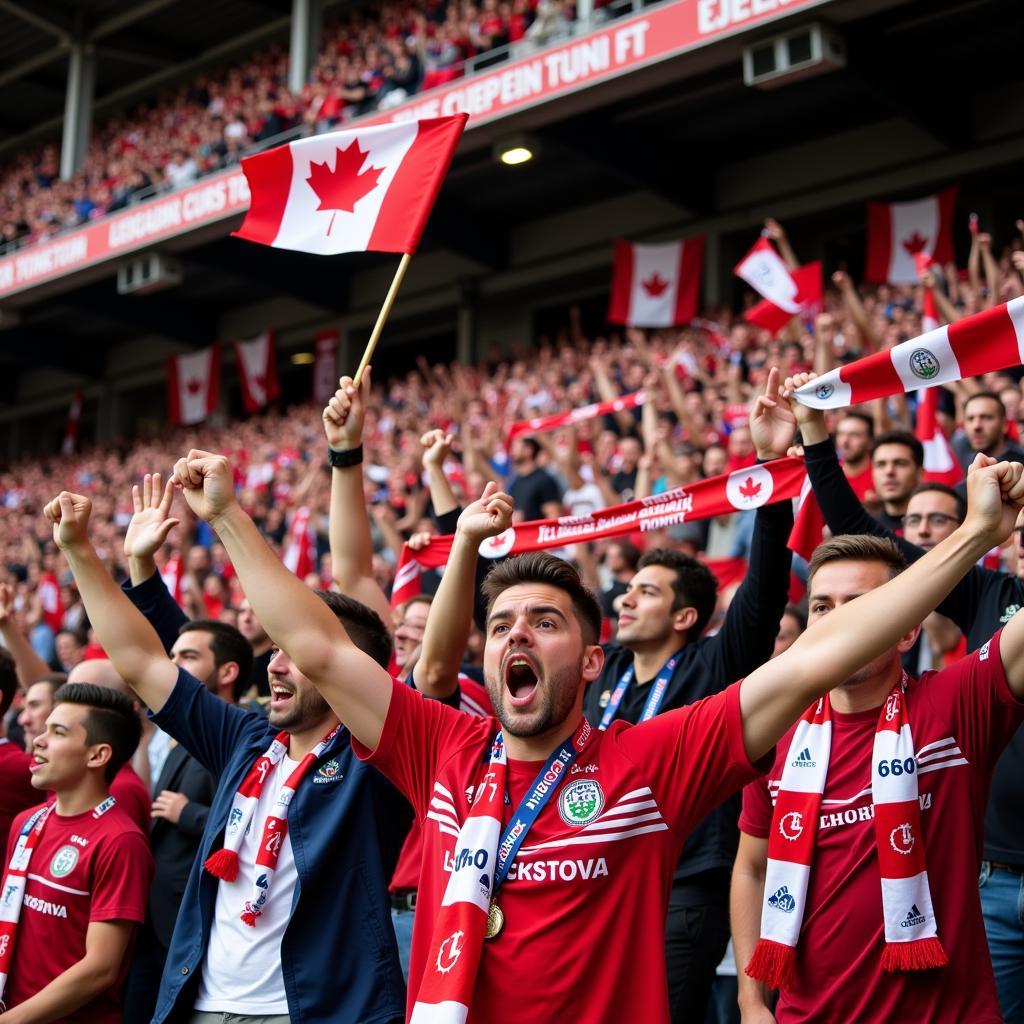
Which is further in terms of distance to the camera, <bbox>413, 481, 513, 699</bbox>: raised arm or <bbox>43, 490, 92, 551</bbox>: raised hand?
<bbox>43, 490, 92, 551</bbox>: raised hand

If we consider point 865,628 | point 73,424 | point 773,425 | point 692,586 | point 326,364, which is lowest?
point 865,628

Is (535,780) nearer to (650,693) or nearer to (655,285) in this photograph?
(650,693)

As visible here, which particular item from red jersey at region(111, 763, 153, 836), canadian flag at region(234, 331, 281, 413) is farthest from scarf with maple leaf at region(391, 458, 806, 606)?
canadian flag at region(234, 331, 281, 413)

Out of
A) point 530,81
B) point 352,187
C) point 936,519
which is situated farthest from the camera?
point 530,81

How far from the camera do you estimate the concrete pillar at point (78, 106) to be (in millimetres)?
21141

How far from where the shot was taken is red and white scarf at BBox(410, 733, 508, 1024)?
92.8 inches

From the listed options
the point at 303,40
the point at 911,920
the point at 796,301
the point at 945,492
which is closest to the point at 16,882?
the point at 911,920

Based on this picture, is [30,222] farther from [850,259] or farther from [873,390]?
[873,390]

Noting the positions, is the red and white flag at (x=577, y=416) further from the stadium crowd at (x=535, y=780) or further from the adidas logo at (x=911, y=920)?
the adidas logo at (x=911, y=920)

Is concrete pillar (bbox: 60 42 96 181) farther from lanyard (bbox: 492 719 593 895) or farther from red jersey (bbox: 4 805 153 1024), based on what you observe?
lanyard (bbox: 492 719 593 895)

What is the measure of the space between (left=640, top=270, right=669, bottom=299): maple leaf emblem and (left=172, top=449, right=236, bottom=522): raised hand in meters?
12.3

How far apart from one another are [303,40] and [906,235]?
9.28 m

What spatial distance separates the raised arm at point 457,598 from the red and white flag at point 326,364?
15871mm

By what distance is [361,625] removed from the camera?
3.45 m
